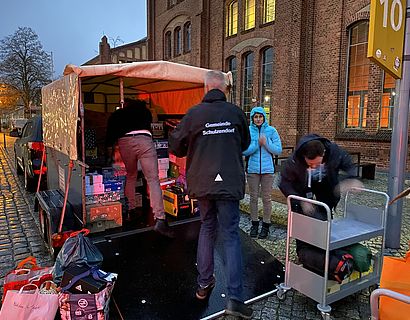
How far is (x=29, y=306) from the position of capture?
7.89ft

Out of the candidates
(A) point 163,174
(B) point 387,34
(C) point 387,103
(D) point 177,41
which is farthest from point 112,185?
(D) point 177,41

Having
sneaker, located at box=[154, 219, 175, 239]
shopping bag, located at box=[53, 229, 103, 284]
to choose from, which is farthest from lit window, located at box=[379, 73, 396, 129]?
shopping bag, located at box=[53, 229, 103, 284]

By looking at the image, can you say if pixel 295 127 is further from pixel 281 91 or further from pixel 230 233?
pixel 230 233

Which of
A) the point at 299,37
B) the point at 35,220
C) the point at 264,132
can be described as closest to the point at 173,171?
the point at 264,132

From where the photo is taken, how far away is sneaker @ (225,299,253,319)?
9.18ft

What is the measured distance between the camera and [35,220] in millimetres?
5578

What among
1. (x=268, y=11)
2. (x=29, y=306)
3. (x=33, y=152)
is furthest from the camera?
(x=268, y=11)

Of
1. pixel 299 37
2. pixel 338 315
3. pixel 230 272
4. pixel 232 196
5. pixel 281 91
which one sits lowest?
pixel 338 315

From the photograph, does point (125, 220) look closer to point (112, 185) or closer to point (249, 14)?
point (112, 185)

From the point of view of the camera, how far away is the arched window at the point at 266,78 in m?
15.6

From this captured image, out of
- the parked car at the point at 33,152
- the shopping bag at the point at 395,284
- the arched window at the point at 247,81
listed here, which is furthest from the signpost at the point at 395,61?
the arched window at the point at 247,81

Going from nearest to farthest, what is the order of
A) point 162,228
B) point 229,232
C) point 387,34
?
point 229,232 < point 387,34 < point 162,228

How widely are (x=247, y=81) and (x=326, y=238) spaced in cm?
1521

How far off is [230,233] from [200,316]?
77cm
